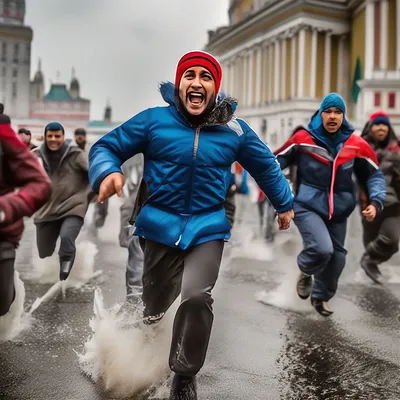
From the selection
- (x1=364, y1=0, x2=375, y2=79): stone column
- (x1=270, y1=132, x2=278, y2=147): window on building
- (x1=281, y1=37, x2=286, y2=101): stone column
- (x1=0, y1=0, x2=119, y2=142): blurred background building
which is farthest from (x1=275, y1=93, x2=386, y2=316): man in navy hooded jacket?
(x1=0, y1=0, x2=119, y2=142): blurred background building

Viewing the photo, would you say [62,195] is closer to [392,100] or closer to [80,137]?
[80,137]

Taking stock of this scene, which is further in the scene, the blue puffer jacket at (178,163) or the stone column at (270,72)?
the stone column at (270,72)

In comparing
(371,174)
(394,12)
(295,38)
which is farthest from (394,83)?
(371,174)

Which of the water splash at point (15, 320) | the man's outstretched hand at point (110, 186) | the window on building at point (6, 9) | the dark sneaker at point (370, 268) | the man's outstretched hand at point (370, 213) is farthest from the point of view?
the window on building at point (6, 9)

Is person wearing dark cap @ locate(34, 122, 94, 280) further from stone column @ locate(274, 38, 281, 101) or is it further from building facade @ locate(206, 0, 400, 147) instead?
stone column @ locate(274, 38, 281, 101)

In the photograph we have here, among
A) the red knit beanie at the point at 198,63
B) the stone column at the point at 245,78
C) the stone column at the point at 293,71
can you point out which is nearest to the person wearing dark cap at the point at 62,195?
the red knit beanie at the point at 198,63

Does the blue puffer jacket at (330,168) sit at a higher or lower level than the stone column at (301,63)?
lower

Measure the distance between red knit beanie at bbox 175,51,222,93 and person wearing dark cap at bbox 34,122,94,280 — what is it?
2816 millimetres

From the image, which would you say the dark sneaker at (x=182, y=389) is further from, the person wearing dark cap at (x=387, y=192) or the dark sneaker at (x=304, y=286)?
the person wearing dark cap at (x=387, y=192)

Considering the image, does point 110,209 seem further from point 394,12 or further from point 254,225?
point 394,12

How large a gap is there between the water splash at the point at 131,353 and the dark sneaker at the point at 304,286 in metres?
2.14

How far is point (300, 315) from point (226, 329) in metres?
0.81

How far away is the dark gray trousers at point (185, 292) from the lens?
317cm

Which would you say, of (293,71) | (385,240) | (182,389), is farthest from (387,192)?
(293,71)
